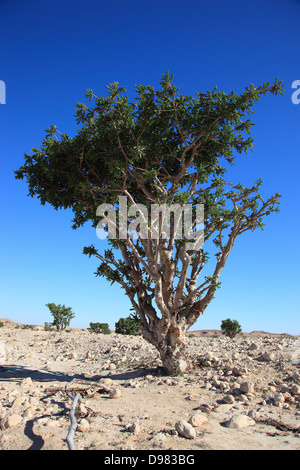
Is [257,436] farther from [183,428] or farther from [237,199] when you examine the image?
[237,199]

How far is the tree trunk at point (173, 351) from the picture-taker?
9719 mm

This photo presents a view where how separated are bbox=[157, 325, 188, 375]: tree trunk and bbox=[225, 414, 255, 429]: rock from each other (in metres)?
3.99

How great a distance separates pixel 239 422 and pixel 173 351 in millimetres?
4223

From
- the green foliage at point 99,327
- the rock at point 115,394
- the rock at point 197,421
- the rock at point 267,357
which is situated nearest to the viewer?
the rock at point 197,421

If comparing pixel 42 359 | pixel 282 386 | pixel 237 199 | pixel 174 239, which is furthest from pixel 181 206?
pixel 42 359

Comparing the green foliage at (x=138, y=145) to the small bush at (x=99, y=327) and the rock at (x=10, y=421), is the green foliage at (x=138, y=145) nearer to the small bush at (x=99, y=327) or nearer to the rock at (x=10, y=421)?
the rock at (x=10, y=421)

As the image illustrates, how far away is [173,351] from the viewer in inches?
384

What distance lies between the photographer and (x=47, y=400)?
7121mm

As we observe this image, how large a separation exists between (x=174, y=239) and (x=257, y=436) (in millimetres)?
5915

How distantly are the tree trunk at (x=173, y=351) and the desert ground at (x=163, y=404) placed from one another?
1.12 feet

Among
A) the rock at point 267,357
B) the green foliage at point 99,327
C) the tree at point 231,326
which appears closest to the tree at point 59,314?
the green foliage at point 99,327

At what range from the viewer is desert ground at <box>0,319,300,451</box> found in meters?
5.05

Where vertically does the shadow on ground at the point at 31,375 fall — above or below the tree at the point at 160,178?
below

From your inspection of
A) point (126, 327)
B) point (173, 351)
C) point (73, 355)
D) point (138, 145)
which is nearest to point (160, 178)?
point (138, 145)
